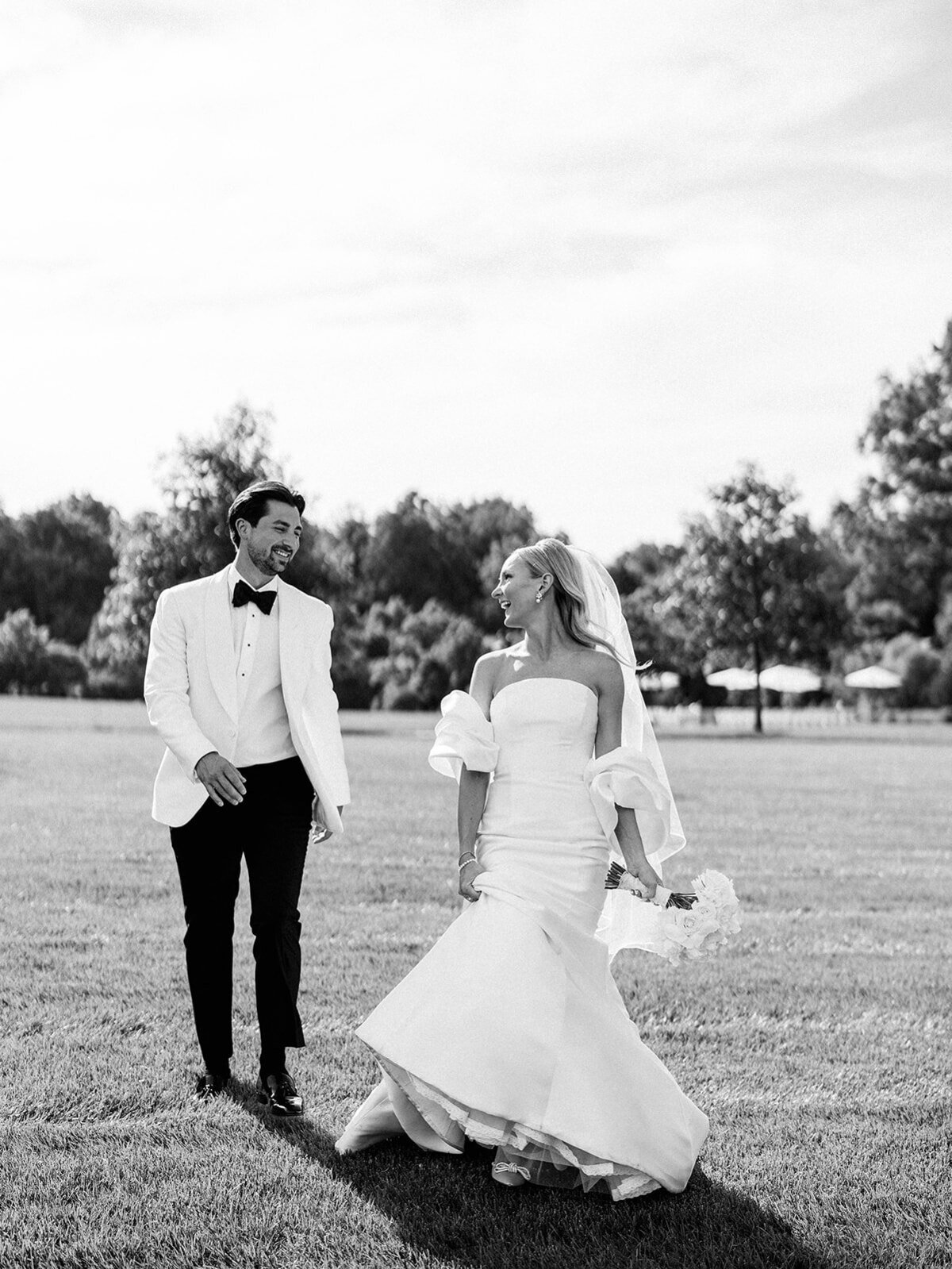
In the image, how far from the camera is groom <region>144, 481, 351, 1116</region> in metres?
6.06

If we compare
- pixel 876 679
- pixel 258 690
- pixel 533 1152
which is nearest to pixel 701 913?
pixel 533 1152

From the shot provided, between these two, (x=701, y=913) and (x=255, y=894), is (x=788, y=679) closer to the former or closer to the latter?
(x=255, y=894)

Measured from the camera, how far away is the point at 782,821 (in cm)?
1903

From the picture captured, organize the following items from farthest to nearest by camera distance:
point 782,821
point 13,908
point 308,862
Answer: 1. point 782,821
2. point 308,862
3. point 13,908

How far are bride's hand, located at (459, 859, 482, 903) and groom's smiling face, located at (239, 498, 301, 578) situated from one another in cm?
164

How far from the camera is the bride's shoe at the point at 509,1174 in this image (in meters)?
5.02

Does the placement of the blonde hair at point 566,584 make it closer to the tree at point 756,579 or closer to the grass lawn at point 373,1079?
the grass lawn at point 373,1079

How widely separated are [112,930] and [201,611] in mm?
4497

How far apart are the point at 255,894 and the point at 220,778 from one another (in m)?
0.66

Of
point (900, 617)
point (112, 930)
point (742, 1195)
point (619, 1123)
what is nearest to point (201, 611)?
point (619, 1123)

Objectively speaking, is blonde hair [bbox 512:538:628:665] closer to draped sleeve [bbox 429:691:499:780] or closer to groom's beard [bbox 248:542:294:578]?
draped sleeve [bbox 429:691:499:780]

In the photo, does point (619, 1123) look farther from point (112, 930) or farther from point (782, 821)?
point (782, 821)

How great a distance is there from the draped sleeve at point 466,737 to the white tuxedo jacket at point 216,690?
0.67 meters

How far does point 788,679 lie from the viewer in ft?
247
